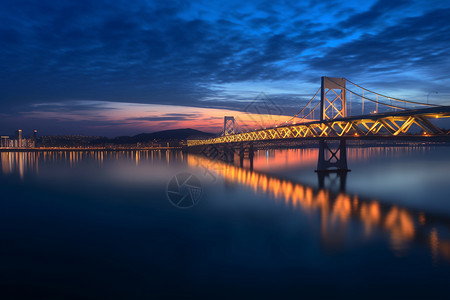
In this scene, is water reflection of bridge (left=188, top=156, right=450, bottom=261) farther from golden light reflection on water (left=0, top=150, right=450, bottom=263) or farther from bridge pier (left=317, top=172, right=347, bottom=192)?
bridge pier (left=317, top=172, right=347, bottom=192)

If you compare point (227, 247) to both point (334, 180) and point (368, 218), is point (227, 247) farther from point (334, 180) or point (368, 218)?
point (334, 180)

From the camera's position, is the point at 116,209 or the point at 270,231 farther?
the point at 116,209

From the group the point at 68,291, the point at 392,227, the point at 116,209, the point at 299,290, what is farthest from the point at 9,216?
the point at 392,227

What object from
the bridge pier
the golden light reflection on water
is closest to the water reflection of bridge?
the golden light reflection on water

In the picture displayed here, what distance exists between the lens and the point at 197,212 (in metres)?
22.8

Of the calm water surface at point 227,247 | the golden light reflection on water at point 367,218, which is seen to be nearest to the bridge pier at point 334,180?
the golden light reflection on water at point 367,218

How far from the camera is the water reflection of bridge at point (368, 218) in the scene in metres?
15.5

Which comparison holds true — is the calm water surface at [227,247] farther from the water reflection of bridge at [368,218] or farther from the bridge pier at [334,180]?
the bridge pier at [334,180]

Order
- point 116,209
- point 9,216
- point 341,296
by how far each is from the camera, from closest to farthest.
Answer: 1. point 341,296
2. point 9,216
3. point 116,209

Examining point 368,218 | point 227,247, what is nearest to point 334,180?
point 368,218

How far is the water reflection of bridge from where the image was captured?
15493 millimetres

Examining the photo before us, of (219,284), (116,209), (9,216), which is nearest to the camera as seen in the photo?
(219,284)

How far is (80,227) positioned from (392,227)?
58.3ft

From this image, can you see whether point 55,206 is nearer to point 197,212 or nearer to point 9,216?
point 9,216
